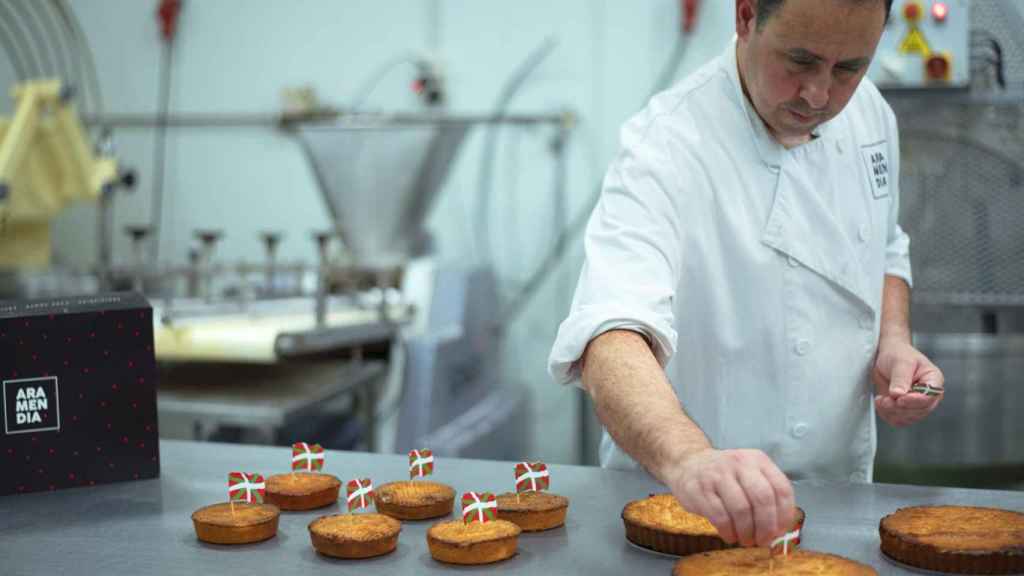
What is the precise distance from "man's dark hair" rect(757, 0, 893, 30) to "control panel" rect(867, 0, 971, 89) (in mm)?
1333

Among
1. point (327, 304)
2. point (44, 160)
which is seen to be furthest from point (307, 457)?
point (44, 160)

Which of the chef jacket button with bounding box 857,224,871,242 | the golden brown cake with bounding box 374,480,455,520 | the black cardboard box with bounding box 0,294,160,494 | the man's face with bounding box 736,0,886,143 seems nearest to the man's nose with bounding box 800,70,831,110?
the man's face with bounding box 736,0,886,143

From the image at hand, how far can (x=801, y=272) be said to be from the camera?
4.46ft

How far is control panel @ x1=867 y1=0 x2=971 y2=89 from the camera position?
2.39m

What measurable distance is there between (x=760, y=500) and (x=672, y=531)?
180 millimetres

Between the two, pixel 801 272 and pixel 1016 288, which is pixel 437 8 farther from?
pixel 801 272

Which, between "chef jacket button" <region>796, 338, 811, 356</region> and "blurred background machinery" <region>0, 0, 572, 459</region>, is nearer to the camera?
"chef jacket button" <region>796, 338, 811, 356</region>

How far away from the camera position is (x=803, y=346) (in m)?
1.36

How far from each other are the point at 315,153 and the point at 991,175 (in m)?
1.80

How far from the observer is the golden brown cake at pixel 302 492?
1.17m

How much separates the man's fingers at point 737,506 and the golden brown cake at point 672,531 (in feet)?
0.49

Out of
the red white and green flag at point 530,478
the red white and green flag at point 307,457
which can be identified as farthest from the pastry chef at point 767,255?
the red white and green flag at point 307,457

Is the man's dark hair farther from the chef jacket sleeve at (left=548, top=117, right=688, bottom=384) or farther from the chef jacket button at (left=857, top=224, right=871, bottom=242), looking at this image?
the chef jacket button at (left=857, top=224, right=871, bottom=242)

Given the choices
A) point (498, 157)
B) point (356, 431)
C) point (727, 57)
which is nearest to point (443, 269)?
point (356, 431)
